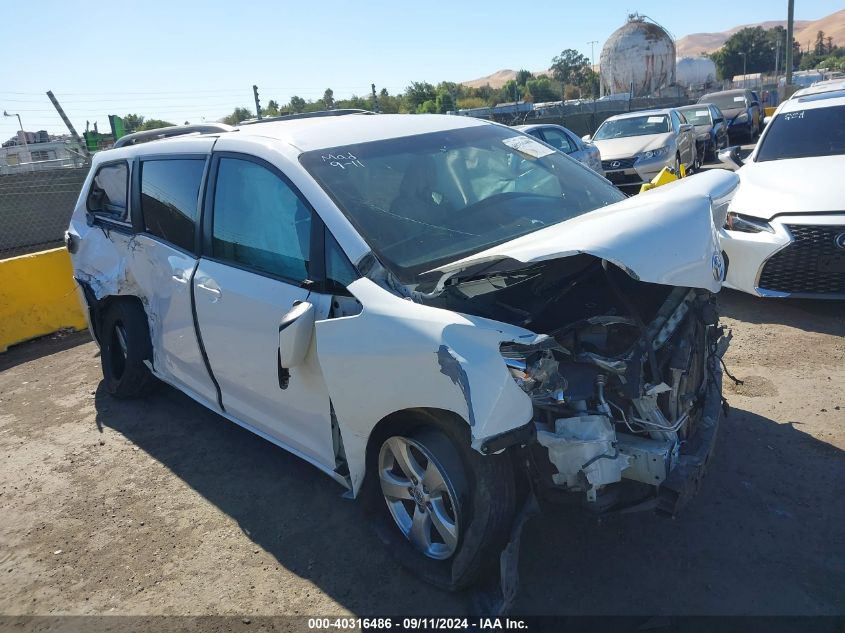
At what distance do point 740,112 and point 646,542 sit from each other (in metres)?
24.8

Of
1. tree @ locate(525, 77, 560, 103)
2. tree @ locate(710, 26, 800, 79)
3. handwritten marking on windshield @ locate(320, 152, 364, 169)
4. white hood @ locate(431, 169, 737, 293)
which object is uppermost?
tree @ locate(710, 26, 800, 79)

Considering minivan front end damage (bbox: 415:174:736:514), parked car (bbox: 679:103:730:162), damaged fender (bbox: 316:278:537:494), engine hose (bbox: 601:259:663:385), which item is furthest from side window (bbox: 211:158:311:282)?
parked car (bbox: 679:103:730:162)

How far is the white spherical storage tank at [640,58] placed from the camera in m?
56.0

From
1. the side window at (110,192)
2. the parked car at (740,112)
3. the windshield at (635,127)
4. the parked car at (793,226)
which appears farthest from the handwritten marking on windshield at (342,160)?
the parked car at (740,112)

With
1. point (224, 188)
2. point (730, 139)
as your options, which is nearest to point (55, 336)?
point (224, 188)

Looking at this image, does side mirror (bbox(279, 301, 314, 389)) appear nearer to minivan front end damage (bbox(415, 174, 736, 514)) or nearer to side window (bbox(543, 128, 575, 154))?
minivan front end damage (bbox(415, 174, 736, 514))

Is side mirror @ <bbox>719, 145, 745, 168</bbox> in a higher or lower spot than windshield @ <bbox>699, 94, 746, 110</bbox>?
lower

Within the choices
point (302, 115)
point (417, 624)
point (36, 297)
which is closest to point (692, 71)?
point (36, 297)

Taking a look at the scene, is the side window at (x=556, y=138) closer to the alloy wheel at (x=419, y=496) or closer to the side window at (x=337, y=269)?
the side window at (x=337, y=269)

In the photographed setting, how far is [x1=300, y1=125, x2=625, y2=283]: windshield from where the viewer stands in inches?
120

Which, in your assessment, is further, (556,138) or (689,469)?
(556,138)

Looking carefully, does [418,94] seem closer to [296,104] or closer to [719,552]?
[296,104]

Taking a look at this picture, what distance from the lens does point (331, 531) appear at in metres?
3.38

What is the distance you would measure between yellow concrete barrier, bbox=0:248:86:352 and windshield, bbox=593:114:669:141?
11163mm
